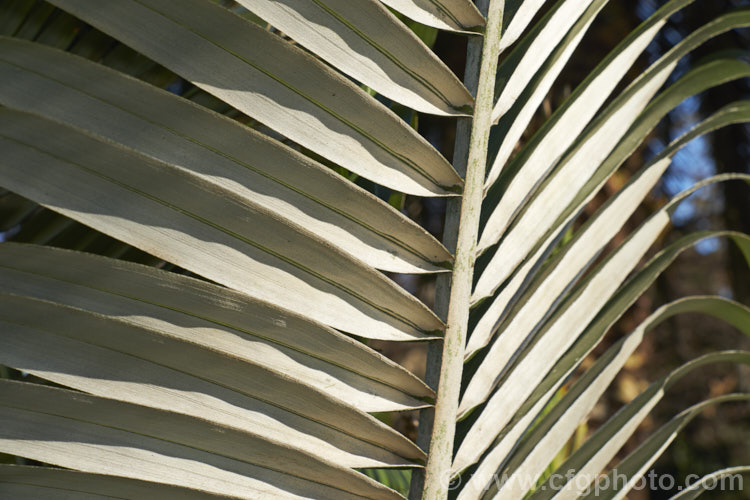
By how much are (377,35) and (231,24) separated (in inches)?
6.1

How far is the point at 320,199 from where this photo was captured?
58cm

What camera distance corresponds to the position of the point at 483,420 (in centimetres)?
68

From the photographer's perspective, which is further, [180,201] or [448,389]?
[448,389]

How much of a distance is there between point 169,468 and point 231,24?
39 centimetres

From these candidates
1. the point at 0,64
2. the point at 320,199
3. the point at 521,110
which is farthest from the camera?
the point at 521,110

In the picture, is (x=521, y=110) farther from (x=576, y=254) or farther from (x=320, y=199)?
(x=320, y=199)

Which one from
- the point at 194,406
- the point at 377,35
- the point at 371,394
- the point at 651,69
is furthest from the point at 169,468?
the point at 651,69

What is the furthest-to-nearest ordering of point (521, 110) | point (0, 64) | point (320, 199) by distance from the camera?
point (521, 110) < point (320, 199) < point (0, 64)

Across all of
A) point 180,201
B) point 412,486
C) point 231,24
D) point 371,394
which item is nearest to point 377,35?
point 231,24

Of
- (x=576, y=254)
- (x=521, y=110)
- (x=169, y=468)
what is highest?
(x=521, y=110)

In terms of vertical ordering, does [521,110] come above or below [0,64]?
above

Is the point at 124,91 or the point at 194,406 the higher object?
the point at 124,91

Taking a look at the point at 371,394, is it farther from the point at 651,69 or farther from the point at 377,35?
the point at 651,69

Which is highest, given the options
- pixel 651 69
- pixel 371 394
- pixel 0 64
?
pixel 651 69
